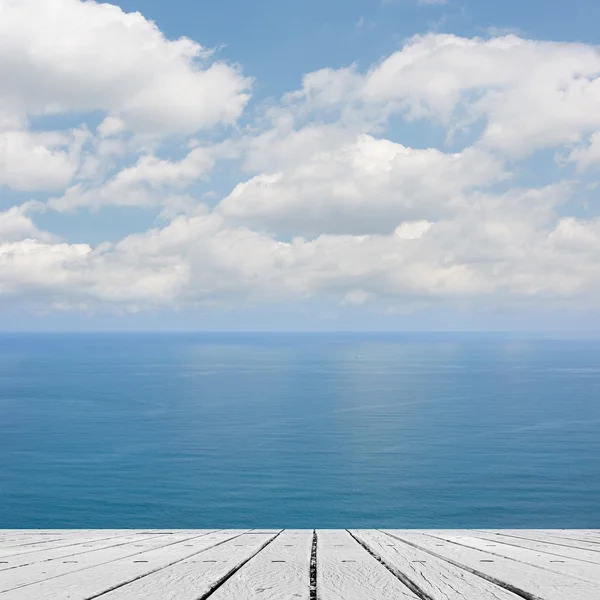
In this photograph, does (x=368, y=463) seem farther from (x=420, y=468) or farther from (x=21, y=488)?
(x=21, y=488)

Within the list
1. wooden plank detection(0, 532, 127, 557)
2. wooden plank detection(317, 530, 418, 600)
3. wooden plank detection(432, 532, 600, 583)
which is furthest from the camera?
wooden plank detection(0, 532, 127, 557)

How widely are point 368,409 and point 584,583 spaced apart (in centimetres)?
12040

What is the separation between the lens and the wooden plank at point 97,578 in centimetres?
319

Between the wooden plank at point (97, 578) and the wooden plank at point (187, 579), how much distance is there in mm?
131

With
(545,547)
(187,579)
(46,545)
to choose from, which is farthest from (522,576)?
(46,545)

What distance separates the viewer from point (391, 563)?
13.9 feet

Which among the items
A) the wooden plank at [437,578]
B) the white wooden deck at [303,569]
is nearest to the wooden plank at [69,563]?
the white wooden deck at [303,569]

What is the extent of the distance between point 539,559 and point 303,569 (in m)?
2.33

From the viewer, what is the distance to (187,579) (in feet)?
11.9

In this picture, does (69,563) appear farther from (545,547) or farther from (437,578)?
(545,547)

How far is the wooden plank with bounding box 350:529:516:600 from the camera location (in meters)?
3.19

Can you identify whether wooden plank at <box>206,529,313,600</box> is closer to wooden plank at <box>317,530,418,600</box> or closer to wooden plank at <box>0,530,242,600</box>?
wooden plank at <box>317,530,418,600</box>

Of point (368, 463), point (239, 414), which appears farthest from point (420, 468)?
point (239, 414)

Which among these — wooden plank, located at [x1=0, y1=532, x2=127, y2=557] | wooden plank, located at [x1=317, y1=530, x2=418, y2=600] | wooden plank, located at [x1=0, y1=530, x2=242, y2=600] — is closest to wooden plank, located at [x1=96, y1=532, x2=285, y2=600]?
wooden plank, located at [x1=0, y1=530, x2=242, y2=600]
